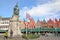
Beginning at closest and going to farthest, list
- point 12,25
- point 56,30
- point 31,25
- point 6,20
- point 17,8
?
1. point 12,25
2. point 17,8
3. point 56,30
4. point 31,25
5. point 6,20

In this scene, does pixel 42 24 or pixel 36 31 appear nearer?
pixel 36 31

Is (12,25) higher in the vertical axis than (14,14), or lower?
lower

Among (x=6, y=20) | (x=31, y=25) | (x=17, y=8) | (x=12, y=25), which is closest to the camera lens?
(x=12, y=25)

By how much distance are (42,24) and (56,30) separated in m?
32.7

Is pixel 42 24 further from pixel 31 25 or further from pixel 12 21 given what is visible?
pixel 12 21

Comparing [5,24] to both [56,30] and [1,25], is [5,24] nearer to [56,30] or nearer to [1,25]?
[1,25]

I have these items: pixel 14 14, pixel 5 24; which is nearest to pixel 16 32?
pixel 14 14

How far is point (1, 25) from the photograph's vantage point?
4774 inches

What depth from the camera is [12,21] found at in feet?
196

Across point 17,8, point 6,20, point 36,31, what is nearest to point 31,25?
point 36,31

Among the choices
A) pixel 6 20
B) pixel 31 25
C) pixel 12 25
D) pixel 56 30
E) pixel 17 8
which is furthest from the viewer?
pixel 6 20

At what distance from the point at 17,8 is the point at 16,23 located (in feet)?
25.2

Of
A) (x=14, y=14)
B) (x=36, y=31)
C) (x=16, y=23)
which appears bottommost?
(x=36, y=31)

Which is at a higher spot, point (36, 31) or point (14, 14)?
point (14, 14)
